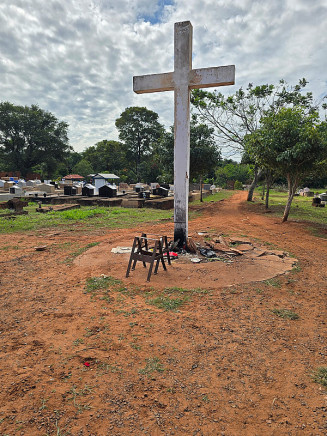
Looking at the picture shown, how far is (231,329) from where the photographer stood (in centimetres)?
311

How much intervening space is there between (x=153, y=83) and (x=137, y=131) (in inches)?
1840

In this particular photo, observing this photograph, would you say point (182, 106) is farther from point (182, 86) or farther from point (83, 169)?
point (83, 169)

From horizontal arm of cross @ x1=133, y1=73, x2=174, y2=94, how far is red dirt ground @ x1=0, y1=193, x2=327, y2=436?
425 centimetres

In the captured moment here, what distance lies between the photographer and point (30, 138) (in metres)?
46.3

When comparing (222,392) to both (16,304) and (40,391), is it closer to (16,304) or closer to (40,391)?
(40,391)

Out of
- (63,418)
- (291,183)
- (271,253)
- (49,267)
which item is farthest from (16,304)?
(291,183)

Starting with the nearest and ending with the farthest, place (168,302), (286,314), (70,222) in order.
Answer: (286,314) → (168,302) → (70,222)

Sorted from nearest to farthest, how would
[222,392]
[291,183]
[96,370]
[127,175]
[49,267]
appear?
[222,392]
[96,370]
[49,267]
[291,183]
[127,175]

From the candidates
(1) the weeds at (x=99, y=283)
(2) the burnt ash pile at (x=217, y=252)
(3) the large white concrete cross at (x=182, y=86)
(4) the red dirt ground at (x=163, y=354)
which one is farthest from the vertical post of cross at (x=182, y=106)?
(1) the weeds at (x=99, y=283)

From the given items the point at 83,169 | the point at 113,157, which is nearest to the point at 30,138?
the point at 83,169

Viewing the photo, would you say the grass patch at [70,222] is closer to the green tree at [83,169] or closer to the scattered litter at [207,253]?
the scattered litter at [207,253]

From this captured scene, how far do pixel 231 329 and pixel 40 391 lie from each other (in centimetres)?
201

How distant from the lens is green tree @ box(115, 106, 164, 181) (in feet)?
166

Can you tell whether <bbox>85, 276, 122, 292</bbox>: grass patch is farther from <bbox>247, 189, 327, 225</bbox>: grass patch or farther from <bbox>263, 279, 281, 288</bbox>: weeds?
<bbox>247, 189, 327, 225</bbox>: grass patch
